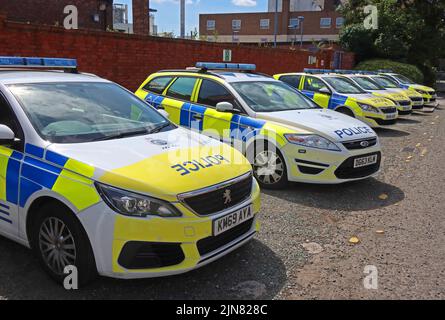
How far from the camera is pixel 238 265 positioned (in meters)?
3.54

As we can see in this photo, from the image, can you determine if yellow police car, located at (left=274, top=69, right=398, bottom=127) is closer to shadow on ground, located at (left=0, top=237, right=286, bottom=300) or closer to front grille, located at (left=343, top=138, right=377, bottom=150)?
front grille, located at (left=343, top=138, right=377, bottom=150)

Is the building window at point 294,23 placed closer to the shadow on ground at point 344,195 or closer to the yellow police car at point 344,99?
the yellow police car at point 344,99

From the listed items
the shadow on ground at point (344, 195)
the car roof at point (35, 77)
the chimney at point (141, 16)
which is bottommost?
the shadow on ground at point (344, 195)

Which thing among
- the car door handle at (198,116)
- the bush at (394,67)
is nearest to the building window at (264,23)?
the bush at (394,67)

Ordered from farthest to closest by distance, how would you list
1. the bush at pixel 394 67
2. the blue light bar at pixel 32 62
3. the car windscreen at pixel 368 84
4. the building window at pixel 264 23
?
1. the building window at pixel 264 23
2. the bush at pixel 394 67
3. the car windscreen at pixel 368 84
4. the blue light bar at pixel 32 62

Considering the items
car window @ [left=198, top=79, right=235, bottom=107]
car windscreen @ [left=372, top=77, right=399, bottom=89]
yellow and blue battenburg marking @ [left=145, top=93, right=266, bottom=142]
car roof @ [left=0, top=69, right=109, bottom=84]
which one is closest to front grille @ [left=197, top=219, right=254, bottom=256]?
car roof @ [left=0, top=69, right=109, bottom=84]

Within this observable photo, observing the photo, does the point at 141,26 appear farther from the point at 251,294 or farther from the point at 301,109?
the point at 251,294

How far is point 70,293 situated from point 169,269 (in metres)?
0.79

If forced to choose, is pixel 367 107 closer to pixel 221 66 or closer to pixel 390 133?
pixel 390 133

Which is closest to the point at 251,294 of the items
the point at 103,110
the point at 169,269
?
the point at 169,269

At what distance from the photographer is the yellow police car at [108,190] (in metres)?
2.78

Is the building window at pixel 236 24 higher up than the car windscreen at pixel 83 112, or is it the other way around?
the building window at pixel 236 24

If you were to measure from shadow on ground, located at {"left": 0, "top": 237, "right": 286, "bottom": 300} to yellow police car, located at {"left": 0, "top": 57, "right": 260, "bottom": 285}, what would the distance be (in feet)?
0.55

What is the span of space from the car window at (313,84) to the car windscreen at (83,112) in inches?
288
